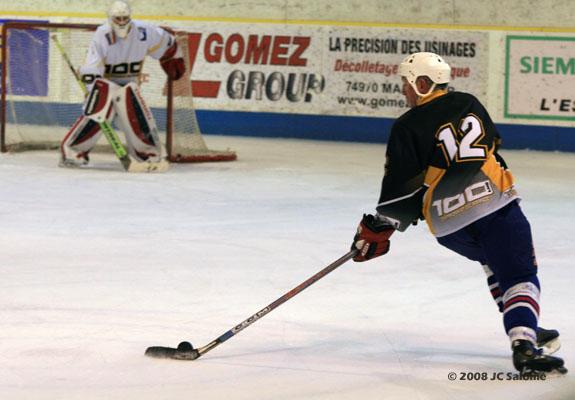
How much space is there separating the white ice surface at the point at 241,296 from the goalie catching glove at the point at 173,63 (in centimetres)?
133

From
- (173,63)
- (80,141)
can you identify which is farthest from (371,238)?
(173,63)

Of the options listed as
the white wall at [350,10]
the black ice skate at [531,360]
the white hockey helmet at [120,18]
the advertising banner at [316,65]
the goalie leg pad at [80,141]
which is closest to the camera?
the black ice skate at [531,360]

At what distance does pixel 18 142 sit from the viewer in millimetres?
10680

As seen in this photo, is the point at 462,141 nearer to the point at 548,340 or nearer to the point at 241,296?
the point at 548,340

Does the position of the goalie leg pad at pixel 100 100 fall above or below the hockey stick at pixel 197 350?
below

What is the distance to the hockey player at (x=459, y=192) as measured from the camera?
389 centimetres

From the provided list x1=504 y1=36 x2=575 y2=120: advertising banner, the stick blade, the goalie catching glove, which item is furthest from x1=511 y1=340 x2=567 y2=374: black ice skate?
x1=504 y1=36 x2=575 y2=120: advertising banner

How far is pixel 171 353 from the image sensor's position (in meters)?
4.12

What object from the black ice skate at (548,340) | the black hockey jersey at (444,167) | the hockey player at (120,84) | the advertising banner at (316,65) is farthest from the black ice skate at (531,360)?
the advertising banner at (316,65)

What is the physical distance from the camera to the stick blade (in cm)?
411

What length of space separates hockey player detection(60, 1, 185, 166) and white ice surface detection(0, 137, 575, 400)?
75 cm

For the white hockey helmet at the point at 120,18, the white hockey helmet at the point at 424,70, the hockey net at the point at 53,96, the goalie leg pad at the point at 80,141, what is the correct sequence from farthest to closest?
the hockey net at the point at 53,96 → the goalie leg pad at the point at 80,141 → the white hockey helmet at the point at 120,18 → the white hockey helmet at the point at 424,70

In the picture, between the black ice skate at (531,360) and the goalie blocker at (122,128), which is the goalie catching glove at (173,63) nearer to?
the goalie blocker at (122,128)

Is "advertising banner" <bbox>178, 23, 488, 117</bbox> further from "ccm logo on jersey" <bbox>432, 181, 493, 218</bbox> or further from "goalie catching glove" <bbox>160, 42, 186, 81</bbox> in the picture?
"ccm logo on jersey" <bbox>432, 181, 493, 218</bbox>
